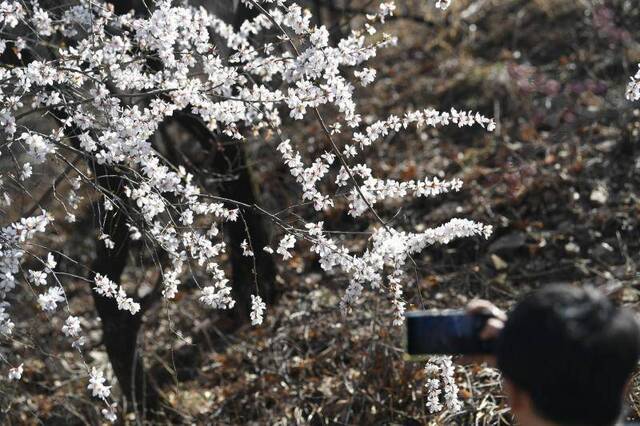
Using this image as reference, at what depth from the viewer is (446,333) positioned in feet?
7.45

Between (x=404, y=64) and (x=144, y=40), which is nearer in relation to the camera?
(x=144, y=40)

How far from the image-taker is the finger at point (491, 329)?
217 cm

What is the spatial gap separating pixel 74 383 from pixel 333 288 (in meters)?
1.84

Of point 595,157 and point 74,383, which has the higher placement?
point 595,157

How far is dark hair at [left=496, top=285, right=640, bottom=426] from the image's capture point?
1789 mm

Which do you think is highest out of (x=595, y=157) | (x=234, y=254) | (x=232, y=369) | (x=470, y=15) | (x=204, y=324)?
(x=470, y=15)

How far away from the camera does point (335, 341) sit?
531 centimetres

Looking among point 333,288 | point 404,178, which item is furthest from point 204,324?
point 404,178

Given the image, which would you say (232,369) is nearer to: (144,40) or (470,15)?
(144,40)

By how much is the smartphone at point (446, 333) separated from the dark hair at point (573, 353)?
329mm

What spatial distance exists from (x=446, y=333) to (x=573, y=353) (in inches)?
20.5

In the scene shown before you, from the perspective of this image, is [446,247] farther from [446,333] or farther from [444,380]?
[446,333]

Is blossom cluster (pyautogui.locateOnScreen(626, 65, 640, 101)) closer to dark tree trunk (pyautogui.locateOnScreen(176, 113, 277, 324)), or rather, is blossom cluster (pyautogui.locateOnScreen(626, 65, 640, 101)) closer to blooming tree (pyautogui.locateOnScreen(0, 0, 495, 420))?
blooming tree (pyautogui.locateOnScreen(0, 0, 495, 420))

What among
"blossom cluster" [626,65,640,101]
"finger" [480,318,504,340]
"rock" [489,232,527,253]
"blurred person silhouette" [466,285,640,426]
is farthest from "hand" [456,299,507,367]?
"rock" [489,232,527,253]
